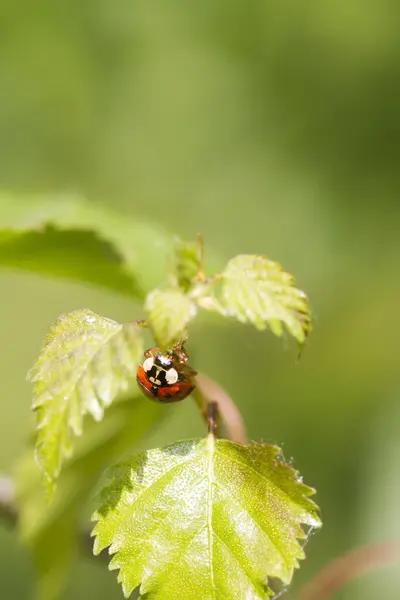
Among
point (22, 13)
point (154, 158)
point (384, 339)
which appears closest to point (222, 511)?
point (384, 339)

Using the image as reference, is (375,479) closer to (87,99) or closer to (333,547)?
(333,547)

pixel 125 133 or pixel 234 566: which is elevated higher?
pixel 125 133

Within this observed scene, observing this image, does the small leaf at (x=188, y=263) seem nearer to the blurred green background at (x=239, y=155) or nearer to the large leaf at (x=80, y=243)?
the large leaf at (x=80, y=243)

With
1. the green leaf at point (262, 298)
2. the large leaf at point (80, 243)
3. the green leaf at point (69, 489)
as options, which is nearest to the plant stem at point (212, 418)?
the green leaf at point (262, 298)

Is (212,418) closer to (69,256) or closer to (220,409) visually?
(220,409)

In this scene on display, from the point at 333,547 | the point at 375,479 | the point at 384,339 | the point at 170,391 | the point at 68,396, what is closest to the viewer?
the point at 68,396

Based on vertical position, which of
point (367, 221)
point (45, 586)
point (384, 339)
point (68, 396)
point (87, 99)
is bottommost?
point (68, 396)

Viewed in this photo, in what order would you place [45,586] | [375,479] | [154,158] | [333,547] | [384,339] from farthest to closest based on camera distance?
[154,158] < [384,339] < [333,547] < [375,479] < [45,586]
